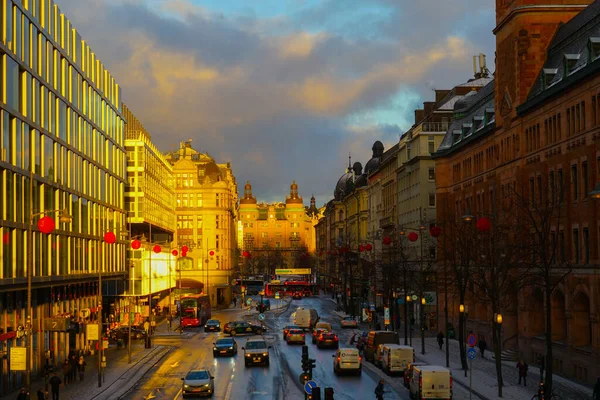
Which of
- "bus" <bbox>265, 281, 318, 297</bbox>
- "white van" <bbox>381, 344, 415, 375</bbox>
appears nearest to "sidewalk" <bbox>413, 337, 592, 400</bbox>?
"white van" <bbox>381, 344, 415, 375</bbox>

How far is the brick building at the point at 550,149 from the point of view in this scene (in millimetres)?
50500

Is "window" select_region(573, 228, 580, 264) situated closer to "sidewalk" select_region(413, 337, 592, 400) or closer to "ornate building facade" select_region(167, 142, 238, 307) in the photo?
"sidewalk" select_region(413, 337, 592, 400)

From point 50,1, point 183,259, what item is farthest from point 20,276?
point 183,259

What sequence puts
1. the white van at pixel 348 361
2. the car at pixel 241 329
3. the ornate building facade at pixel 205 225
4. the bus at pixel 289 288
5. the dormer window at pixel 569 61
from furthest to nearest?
the bus at pixel 289 288
the ornate building facade at pixel 205 225
the car at pixel 241 329
the white van at pixel 348 361
the dormer window at pixel 569 61

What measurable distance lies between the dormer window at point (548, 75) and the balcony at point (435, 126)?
155 feet

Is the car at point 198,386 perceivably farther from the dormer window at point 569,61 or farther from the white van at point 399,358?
A: the dormer window at point 569,61

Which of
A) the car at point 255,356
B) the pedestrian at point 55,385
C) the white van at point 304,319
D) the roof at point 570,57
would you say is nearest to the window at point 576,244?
the roof at point 570,57

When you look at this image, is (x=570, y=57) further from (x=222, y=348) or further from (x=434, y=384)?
(x=222, y=348)

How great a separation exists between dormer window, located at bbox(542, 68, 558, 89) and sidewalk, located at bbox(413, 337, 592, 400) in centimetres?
1737

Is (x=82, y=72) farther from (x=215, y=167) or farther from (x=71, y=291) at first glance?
(x=215, y=167)

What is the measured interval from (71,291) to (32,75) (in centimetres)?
2130

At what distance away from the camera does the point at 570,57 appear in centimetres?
5447

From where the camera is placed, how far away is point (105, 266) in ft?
259

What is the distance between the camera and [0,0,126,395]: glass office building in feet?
157
